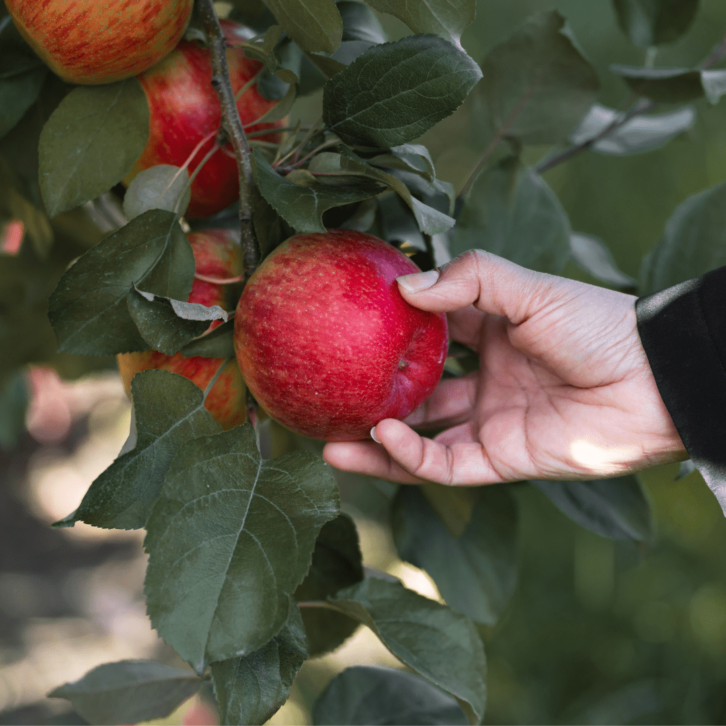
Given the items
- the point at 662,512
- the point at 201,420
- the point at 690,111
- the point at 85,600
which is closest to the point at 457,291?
the point at 201,420

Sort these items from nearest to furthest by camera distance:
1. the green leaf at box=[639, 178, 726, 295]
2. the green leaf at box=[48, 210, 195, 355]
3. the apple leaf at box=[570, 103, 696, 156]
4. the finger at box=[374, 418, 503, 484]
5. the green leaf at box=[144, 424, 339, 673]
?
the green leaf at box=[144, 424, 339, 673], the green leaf at box=[48, 210, 195, 355], the finger at box=[374, 418, 503, 484], the green leaf at box=[639, 178, 726, 295], the apple leaf at box=[570, 103, 696, 156]

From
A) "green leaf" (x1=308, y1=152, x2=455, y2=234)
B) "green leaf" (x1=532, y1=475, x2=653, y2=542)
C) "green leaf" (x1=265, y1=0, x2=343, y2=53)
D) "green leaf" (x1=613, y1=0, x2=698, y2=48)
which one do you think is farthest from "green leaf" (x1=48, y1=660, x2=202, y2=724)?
"green leaf" (x1=613, y1=0, x2=698, y2=48)

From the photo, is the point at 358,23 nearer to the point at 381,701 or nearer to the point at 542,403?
the point at 542,403

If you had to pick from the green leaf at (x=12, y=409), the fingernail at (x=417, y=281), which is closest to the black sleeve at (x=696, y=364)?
the fingernail at (x=417, y=281)

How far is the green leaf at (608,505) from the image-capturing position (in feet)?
2.88

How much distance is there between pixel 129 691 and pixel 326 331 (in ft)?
1.78

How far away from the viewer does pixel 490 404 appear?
0.89 meters

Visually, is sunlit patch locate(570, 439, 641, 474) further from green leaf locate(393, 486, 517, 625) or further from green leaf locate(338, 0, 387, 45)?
green leaf locate(338, 0, 387, 45)

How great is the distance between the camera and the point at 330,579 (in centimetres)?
79

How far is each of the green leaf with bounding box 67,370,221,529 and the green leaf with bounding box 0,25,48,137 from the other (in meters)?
0.33

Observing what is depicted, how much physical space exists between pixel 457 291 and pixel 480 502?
380mm

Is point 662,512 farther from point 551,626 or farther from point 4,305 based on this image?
point 4,305

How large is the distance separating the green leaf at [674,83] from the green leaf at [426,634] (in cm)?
72

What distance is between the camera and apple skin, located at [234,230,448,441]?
0.59 meters
